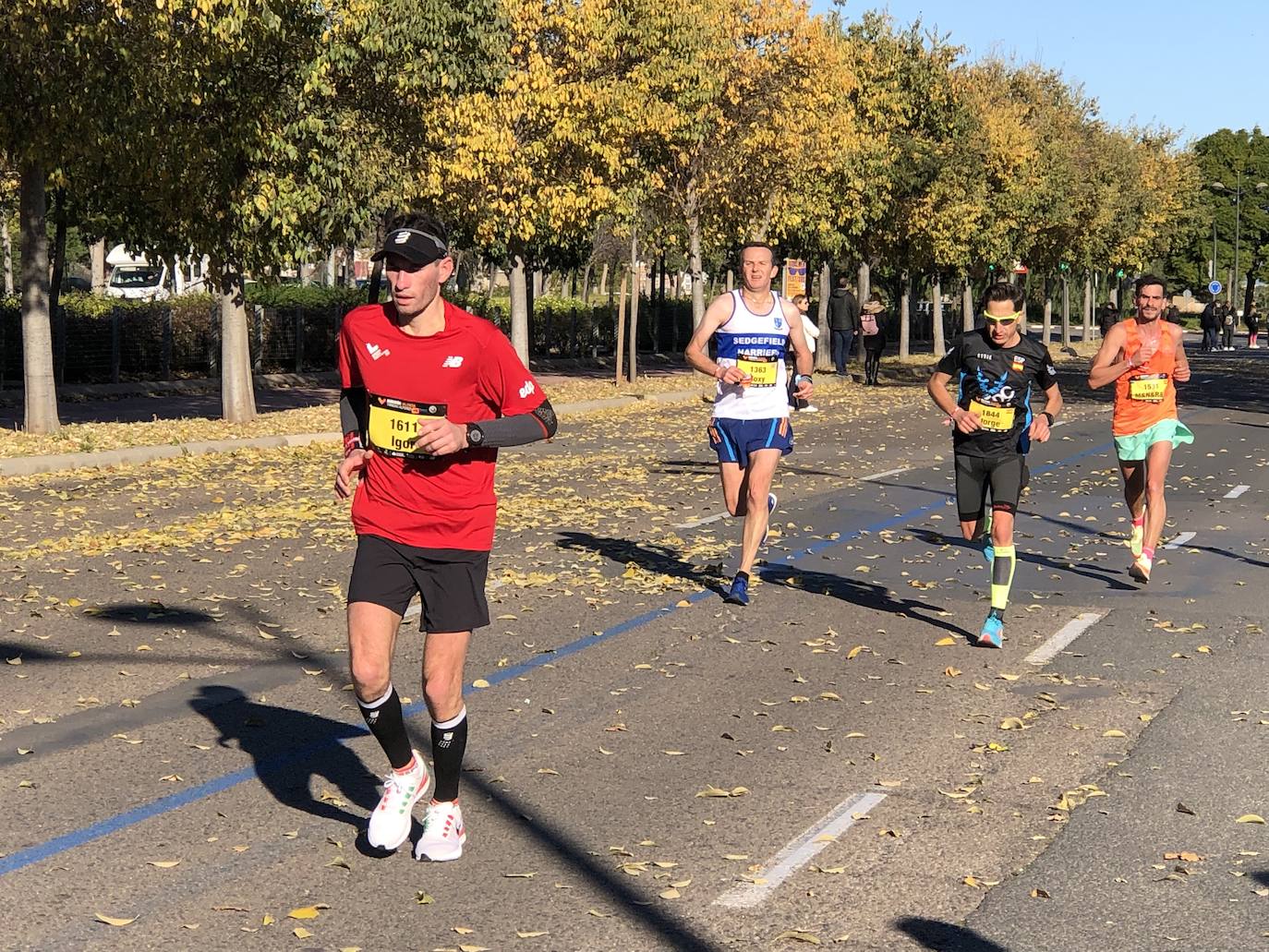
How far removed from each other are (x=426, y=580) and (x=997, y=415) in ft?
15.8

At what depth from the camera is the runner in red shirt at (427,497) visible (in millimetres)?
5383

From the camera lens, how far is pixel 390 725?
5.51 m

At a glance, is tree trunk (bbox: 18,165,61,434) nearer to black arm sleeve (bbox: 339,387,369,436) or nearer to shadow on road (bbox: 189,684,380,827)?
shadow on road (bbox: 189,684,380,827)

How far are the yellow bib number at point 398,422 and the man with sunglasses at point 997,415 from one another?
4.58 metres

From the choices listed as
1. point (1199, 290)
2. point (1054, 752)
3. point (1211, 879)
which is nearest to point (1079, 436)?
point (1054, 752)

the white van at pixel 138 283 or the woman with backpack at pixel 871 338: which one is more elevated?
the white van at pixel 138 283

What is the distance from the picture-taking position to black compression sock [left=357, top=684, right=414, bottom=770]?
548 centimetres

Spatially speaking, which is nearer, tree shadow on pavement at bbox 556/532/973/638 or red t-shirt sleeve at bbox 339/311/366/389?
red t-shirt sleeve at bbox 339/311/366/389

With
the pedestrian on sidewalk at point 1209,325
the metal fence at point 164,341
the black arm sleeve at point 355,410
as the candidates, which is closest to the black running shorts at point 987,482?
the black arm sleeve at point 355,410

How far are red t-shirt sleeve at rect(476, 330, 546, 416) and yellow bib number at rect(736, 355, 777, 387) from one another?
5.08m

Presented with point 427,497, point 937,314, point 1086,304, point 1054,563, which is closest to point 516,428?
point 427,497

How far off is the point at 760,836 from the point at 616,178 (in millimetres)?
28349

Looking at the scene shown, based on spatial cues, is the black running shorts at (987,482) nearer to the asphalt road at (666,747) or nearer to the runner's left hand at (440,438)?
the asphalt road at (666,747)

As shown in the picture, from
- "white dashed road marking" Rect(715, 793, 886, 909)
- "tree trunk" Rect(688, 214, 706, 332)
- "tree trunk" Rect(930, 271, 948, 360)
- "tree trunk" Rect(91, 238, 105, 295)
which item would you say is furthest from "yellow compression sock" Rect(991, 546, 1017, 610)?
"tree trunk" Rect(91, 238, 105, 295)
